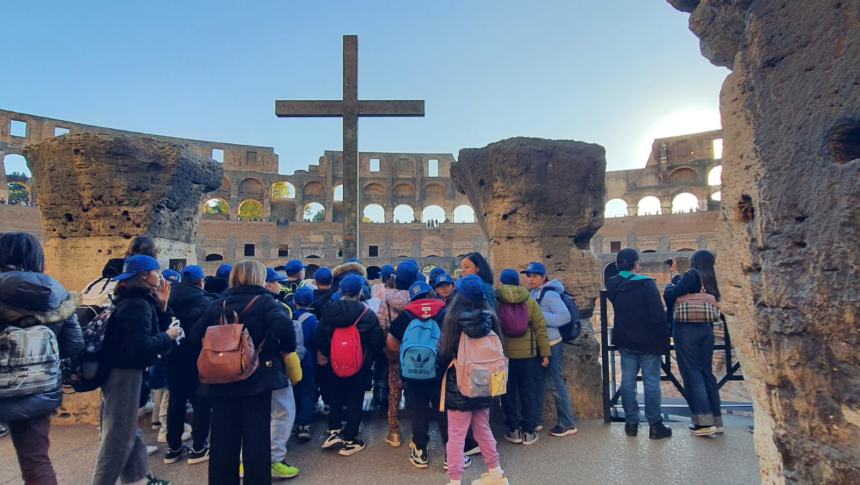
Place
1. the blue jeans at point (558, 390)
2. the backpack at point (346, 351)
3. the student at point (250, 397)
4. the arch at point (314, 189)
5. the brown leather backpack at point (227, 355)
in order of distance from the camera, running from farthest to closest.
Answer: the arch at point (314, 189) → the blue jeans at point (558, 390) → the backpack at point (346, 351) → the student at point (250, 397) → the brown leather backpack at point (227, 355)

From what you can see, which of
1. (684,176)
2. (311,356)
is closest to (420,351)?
(311,356)

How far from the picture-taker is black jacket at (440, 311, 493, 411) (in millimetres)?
2764

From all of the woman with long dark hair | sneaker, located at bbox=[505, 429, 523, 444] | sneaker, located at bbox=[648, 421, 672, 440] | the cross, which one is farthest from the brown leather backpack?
the cross

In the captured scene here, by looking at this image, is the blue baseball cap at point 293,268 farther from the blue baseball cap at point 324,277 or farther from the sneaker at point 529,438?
the sneaker at point 529,438

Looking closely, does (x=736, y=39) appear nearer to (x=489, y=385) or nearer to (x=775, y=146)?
(x=775, y=146)

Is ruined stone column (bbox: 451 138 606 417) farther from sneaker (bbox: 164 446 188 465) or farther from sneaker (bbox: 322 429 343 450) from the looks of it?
sneaker (bbox: 164 446 188 465)

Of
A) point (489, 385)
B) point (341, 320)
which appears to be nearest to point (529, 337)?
point (489, 385)

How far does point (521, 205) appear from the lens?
4398 mm

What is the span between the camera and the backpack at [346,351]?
3338 mm

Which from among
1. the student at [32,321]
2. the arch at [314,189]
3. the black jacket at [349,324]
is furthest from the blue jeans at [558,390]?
the arch at [314,189]

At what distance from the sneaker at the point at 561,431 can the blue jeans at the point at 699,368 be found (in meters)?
1.02

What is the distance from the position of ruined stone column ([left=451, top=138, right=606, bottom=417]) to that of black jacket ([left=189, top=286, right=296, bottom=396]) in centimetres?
255

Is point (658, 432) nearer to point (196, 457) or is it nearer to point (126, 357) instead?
point (196, 457)

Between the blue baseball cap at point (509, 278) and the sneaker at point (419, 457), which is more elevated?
the blue baseball cap at point (509, 278)
